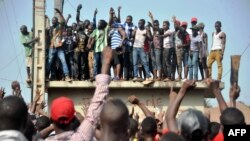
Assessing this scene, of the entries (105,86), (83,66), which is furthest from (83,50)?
(105,86)

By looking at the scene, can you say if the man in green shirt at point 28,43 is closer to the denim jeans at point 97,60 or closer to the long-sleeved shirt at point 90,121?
the denim jeans at point 97,60

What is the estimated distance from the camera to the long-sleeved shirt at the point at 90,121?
4375 millimetres

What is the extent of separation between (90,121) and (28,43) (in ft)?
39.9

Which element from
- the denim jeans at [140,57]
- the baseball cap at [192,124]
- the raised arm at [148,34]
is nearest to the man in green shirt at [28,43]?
the denim jeans at [140,57]

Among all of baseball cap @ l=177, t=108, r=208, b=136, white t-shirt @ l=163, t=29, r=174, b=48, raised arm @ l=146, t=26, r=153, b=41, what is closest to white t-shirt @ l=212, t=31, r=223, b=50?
white t-shirt @ l=163, t=29, r=174, b=48

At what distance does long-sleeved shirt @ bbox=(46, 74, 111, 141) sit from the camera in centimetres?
438

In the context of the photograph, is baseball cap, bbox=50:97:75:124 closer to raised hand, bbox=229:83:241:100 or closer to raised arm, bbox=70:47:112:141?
raised arm, bbox=70:47:112:141

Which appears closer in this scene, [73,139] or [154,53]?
[73,139]

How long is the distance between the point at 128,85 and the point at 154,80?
773 millimetres

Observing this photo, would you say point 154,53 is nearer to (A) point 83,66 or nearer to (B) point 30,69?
(A) point 83,66

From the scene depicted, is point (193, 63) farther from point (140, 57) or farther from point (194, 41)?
point (140, 57)

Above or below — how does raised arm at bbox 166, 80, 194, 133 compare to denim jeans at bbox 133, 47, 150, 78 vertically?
Result: below

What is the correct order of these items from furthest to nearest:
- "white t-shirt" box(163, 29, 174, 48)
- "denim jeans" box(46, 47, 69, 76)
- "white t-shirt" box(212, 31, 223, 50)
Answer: "white t-shirt" box(212, 31, 223, 50), "denim jeans" box(46, 47, 69, 76), "white t-shirt" box(163, 29, 174, 48)

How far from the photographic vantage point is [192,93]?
17047 millimetres
